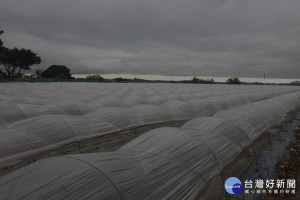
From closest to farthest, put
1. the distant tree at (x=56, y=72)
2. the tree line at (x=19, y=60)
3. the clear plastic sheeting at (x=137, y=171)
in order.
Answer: the clear plastic sheeting at (x=137, y=171)
the tree line at (x=19, y=60)
the distant tree at (x=56, y=72)

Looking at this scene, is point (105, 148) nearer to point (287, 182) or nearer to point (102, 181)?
point (102, 181)

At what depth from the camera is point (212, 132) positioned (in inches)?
443

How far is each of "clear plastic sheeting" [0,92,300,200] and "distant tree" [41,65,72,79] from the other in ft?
446

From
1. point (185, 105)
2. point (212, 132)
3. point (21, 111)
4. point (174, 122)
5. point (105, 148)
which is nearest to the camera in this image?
point (212, 132)

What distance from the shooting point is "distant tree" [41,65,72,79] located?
5161 inches

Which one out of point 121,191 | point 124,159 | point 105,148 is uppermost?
point 124,159

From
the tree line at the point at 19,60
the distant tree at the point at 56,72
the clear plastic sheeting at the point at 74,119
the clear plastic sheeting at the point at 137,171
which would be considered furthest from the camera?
the distant tree at the point at 56,72

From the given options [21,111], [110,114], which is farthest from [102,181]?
[21,111]

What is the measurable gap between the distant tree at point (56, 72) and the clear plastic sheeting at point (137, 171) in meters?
136

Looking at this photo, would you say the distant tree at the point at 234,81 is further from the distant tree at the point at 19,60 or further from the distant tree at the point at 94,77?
the distant tree at the point at 19,60

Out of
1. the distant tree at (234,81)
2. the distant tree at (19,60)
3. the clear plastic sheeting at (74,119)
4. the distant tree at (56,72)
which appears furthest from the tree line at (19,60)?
the distant tree at (234,81)

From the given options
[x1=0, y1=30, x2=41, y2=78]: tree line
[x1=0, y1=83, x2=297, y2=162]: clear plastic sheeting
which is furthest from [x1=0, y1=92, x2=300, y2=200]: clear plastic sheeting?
[x1=0, y1=30, x2=41, y2=78]: tree line

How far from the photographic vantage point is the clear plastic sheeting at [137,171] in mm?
5406

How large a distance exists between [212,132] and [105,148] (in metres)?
7.89
